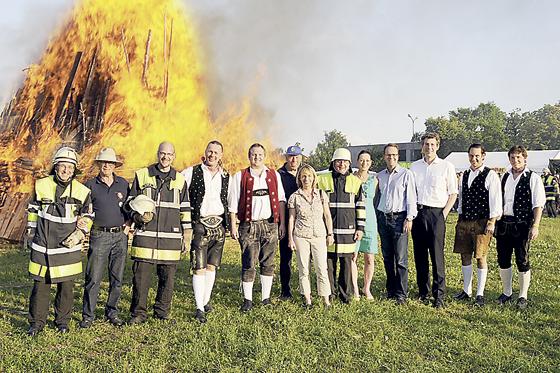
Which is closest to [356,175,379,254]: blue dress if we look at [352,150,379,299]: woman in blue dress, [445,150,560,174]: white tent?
[352,150,379,299]: woman in blue dress

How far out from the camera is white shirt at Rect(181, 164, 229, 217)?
5699mm

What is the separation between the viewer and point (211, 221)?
570 centimetres

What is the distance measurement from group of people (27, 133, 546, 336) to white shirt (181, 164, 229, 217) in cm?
1

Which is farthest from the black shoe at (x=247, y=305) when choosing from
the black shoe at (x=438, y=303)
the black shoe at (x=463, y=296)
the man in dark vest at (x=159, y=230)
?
the black shoe at (x=463, y=296)

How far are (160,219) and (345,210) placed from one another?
93.9 inches

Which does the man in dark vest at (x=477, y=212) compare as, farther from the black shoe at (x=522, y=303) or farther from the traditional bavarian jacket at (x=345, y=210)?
the traditional bavarian jacket at (x=345, y=210)

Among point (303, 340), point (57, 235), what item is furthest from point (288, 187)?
point (57, 235)

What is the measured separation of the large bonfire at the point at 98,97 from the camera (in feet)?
36.7

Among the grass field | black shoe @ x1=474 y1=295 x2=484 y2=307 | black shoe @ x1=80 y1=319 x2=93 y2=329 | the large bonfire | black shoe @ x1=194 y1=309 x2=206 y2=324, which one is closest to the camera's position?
the grass field

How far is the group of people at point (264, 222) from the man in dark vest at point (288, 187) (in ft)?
0.05

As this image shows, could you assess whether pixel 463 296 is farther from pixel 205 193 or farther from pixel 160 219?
pixel 160 219

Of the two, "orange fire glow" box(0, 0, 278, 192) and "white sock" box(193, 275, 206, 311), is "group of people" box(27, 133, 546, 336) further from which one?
"orange fire glow" box(0, 0, 278, 192)

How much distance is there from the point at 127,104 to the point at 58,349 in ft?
26.6

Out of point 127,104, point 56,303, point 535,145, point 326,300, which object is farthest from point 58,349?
point 535,145
